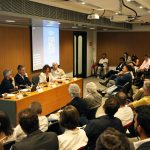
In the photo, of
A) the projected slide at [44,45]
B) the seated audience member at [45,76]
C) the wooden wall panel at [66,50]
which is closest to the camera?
the seated audience member at [45,76]

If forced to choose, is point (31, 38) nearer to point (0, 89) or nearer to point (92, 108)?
point (0, 89)

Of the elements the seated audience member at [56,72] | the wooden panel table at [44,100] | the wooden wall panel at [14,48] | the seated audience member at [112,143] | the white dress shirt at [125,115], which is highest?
the wooden wall panel at [14,48]

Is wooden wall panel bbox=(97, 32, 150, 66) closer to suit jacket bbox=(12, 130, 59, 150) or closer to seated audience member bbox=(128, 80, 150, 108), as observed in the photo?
seated audience member bbox=(128, 80, 150, 108)

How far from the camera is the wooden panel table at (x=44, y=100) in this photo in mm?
5145

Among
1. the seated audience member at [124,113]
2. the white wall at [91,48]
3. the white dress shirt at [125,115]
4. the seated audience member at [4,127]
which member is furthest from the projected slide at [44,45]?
the seated audience member at [4,127]

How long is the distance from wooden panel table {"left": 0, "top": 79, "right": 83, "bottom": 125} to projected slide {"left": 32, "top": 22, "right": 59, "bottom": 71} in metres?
1.88

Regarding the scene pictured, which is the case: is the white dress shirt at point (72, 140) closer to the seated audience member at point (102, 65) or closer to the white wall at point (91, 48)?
the seated audience member at point (102, 65)

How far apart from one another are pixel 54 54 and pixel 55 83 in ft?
9.62

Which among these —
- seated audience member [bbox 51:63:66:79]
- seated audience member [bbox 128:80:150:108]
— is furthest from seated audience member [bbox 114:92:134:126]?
seated audience member [bbox 51:63:66:79]

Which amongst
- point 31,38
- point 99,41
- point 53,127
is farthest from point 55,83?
point 99,41

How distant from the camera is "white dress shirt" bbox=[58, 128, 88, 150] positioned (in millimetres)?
2578

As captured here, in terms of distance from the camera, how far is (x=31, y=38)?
28.3 ft

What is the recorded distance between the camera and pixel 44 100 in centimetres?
615

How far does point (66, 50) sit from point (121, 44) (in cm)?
387
